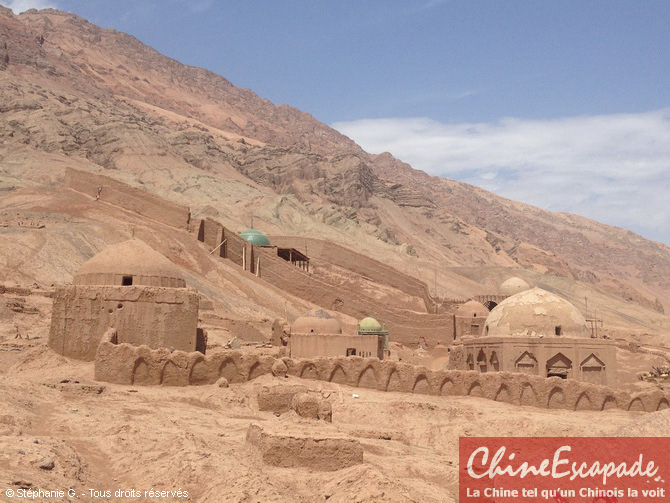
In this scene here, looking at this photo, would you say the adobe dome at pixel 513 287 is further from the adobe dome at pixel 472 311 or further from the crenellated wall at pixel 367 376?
the crenellated wall at pixel 367 376

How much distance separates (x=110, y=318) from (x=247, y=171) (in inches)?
2693

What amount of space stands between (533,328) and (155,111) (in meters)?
99.9

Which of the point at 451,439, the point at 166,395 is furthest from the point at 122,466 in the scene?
the point at 451,439

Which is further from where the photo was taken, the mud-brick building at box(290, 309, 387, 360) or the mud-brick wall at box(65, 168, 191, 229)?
the mud-brick wall at box(65, 168, 191, 229)

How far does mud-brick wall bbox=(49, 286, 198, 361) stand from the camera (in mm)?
14469

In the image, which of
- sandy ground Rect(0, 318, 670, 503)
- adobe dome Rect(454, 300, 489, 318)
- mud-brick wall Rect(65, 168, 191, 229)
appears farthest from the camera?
A: mud-brick wall Rect(65, 168, 191, 229)

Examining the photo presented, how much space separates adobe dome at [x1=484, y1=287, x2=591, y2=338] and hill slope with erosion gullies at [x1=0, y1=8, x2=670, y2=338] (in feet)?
101

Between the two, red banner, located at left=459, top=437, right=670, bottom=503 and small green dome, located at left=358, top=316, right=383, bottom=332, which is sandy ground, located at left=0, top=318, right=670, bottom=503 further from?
small green dome, located at left=358, top=316, right=383, bottom=332

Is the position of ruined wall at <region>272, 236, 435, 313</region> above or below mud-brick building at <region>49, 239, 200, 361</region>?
above

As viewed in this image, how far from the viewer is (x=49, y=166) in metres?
50.3

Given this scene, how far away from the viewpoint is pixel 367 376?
15.4 metres

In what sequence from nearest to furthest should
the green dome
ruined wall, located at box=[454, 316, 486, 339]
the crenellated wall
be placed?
the crenellated wall, ruined wall, located at box=[454, 316, 486, 339], the green dome

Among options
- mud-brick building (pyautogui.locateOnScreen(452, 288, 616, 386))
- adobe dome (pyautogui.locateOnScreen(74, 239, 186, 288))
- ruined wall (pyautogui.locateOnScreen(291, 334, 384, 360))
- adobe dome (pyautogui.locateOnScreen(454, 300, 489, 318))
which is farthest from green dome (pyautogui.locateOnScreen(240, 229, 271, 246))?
adobe dome (pyautogui.locateOnScreen(74, 239, 186, 288))

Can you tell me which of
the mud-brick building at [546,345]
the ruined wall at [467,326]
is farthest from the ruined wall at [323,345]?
the ruined wall at [467,326]
